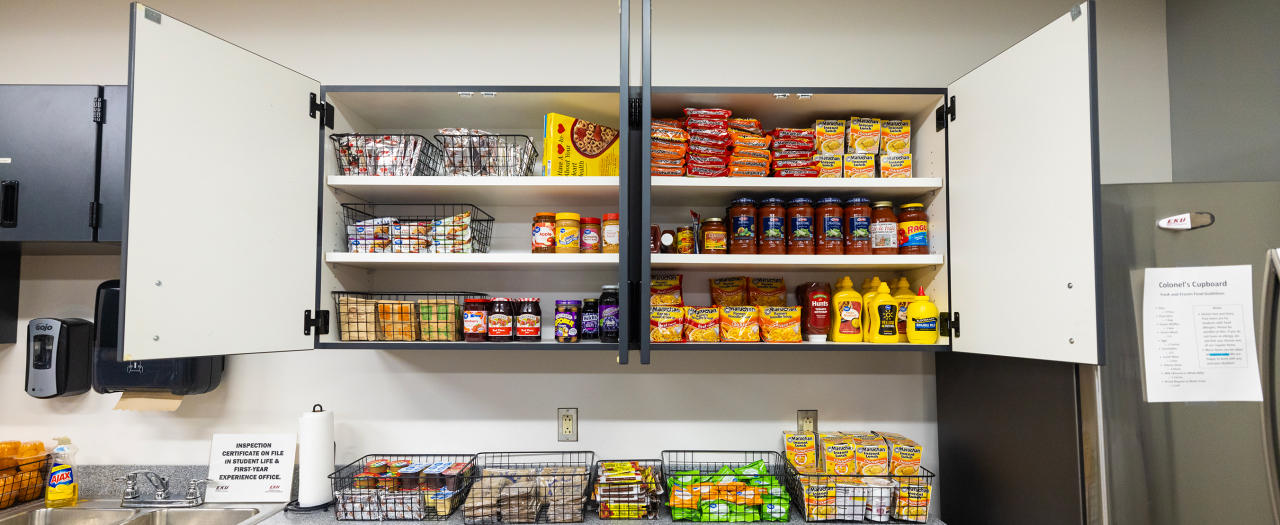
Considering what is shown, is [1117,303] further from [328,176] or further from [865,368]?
[328,176]

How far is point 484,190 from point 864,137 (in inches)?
50.5

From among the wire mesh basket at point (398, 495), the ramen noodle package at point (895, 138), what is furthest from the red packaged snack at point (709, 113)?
the wire mesh basket at point (398, 495)

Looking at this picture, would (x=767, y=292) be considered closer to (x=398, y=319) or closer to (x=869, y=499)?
(x=869, y=499)

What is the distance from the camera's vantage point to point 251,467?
6.81 feet

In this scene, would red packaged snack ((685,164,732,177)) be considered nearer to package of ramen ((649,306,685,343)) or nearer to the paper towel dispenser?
package of ramen ((649,306,685,343))

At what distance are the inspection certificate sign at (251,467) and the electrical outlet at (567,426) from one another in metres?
0.96

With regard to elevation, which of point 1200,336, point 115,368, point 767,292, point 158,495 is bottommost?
point 158,495

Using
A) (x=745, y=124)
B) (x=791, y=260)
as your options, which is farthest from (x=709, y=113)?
(x=791, y=260)

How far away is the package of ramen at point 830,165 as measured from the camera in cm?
192

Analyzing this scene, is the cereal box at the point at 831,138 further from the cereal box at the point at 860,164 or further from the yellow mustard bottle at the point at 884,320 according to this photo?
the yellow mustard bottle at the point at 884,320

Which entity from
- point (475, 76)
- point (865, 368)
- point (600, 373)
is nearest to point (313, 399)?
point (600, 373)

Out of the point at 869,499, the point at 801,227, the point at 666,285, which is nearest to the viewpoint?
the point at 869,499

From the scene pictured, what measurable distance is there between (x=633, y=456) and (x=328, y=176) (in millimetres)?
1441

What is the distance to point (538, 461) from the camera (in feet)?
7.06
